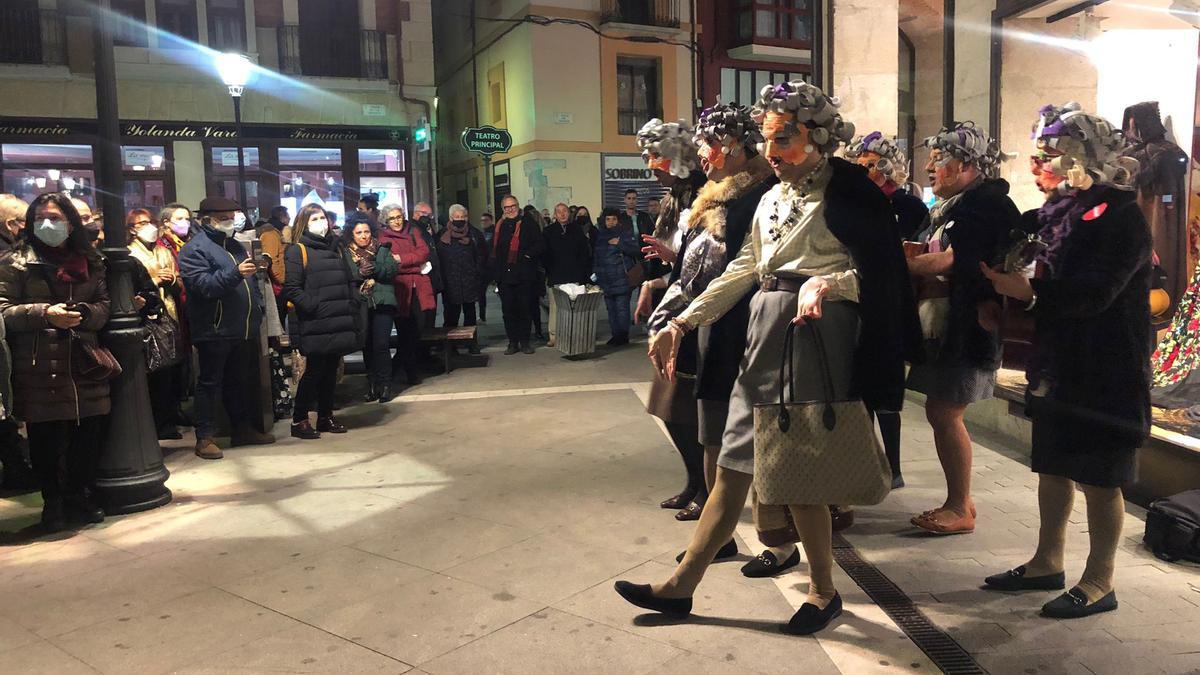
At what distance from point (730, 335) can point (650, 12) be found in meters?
23.1

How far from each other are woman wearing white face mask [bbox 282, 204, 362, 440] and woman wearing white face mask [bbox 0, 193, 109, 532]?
1938 millimetres

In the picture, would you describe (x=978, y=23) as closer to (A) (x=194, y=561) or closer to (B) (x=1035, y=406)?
(B) (x=1035, y=406)

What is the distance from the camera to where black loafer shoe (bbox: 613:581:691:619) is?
3.50 meters

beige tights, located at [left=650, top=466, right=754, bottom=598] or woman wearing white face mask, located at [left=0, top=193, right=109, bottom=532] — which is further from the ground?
woman wearing white face mask, located at [left=0, top=193, right=109, bottom=532]

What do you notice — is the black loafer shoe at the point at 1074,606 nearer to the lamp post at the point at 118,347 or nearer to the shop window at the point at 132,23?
the lamp post at the point at 118,347

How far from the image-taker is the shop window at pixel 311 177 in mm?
22188

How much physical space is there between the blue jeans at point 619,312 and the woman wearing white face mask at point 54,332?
7.22m

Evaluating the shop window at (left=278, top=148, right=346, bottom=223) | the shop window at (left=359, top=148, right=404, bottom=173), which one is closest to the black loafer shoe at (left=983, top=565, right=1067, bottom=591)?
the shop window at (left=278, top=148, right=346, bottom=223)

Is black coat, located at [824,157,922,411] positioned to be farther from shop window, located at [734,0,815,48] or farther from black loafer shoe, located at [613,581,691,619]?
shop window, located at [734,0,815,48]

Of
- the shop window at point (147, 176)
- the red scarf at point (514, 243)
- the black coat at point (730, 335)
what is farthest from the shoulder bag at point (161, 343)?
the shop window at point (147, 176)

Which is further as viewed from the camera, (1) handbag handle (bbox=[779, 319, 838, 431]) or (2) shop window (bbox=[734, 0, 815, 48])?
(2) shop window (bbox=[734, 0, 815, 48])

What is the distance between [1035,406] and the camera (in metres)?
3.53

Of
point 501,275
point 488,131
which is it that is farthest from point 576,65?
point 501,275

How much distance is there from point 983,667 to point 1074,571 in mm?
1088
